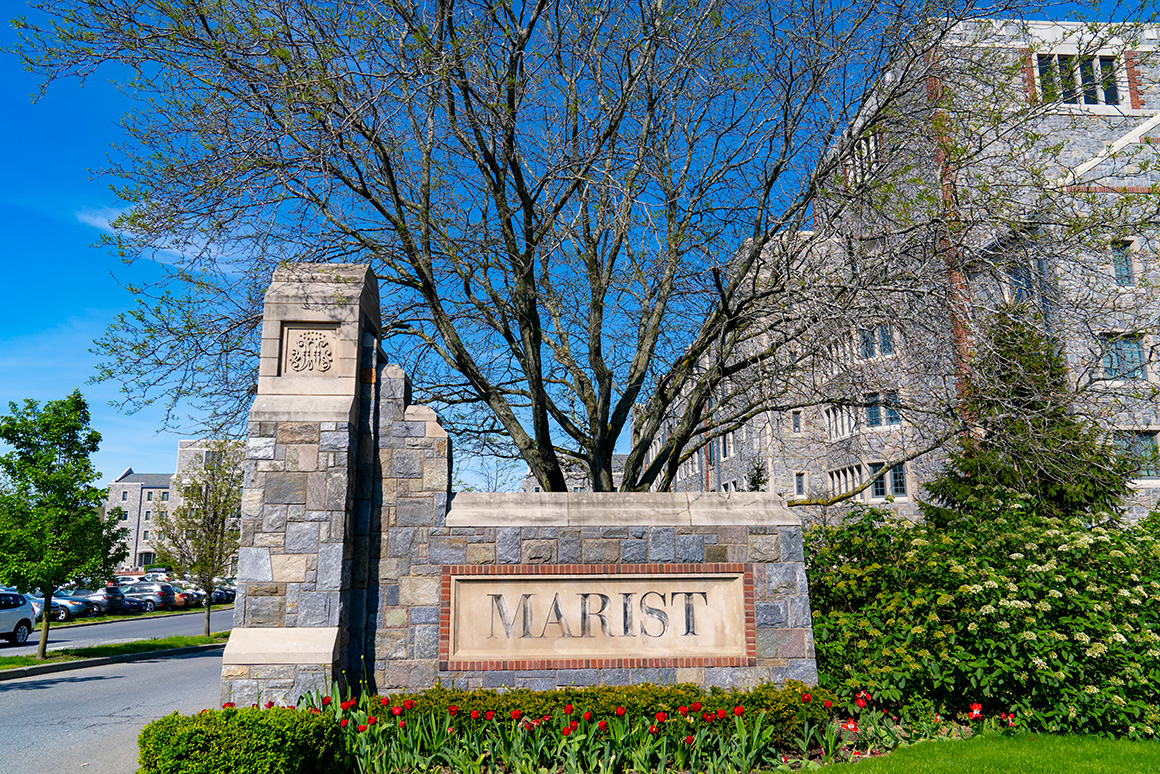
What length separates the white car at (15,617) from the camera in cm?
1928

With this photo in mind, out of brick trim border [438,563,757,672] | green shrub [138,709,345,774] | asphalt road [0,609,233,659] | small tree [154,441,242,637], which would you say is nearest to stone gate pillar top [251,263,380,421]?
brick trim border [438,563,757,672]

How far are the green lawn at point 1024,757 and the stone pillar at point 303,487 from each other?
15.7 ft

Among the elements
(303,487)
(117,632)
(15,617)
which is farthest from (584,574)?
(117,632)

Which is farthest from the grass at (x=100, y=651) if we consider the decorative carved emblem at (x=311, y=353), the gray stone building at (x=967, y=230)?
the gray stone building at (x=967, y=230)

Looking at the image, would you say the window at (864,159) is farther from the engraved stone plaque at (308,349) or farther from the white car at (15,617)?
the white car at (15,617)

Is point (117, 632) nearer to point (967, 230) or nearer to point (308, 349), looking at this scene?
point (308, 349)

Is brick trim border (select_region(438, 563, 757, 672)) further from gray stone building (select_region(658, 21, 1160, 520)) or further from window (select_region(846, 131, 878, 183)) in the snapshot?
window (select_region(846, 131, 878, 183))

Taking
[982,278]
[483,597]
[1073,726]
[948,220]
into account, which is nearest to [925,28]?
[948,220]

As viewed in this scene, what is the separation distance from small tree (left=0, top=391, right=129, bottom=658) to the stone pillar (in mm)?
10083

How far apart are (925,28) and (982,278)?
3606 millimetres

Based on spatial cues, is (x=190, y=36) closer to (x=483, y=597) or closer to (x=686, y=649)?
(x=483, y=597)

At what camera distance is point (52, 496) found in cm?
1445

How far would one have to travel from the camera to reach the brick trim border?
6688 mm

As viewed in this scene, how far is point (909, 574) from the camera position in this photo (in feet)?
25.4
